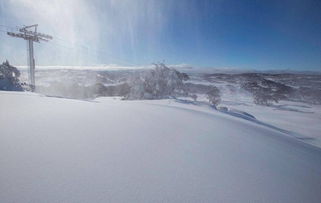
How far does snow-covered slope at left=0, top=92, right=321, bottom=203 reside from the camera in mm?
1129

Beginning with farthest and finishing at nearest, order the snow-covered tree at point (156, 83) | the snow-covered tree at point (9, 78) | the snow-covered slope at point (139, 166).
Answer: the snow-covered tree at point (9, 78) → the snow-covered tree at point (156, 83) → the snow-covered slope at point (139, 166)

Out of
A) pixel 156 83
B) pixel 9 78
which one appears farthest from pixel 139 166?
pixel 9 78

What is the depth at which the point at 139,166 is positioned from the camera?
1.48 metres

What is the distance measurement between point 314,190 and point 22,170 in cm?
237

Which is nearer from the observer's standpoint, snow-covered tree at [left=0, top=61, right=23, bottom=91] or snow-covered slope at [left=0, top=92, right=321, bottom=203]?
snow-covered slope at [left=0, top=92, right=321, bottom=203]

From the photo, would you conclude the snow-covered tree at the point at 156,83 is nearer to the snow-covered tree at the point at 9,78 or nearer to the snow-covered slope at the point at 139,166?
the snow-covered tree at the point at 9,78

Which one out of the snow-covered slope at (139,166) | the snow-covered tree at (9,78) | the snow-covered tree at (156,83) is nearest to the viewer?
the snow-covered slope at (139,166)

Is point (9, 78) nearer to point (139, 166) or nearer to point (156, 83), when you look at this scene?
point (156, 83)

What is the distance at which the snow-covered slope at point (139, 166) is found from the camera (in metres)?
1.13

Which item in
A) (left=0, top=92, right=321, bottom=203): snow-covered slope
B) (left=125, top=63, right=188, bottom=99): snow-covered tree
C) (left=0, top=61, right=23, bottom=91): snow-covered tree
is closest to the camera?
(left=0, top=92, right=321, bottom=203): snow-covered slope

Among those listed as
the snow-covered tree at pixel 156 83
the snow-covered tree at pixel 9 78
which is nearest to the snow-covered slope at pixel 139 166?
the snow-covered tree at pixel 156 83

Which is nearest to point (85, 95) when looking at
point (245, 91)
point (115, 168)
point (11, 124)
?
point (11, 124)

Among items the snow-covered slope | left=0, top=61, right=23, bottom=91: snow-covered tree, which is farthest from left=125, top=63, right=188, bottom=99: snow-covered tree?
the snow-covered slope

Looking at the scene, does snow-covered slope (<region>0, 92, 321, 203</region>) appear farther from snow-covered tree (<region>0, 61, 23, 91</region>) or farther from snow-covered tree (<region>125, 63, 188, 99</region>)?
snow-covered tree (<region>0, 61, 23, 91</region>)
